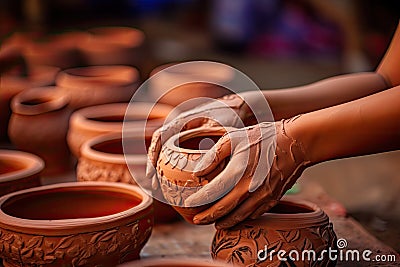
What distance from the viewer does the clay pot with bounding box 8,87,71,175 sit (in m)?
2.48

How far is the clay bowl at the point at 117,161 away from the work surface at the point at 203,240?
0.08 meters

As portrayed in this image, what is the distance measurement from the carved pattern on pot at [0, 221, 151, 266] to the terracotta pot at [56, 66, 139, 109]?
1334mm

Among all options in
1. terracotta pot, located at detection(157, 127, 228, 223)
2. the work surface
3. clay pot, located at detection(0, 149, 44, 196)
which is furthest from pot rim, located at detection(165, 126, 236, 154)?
clay pot, located at detection(0, 149, 44, 196)

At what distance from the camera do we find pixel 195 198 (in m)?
1.40

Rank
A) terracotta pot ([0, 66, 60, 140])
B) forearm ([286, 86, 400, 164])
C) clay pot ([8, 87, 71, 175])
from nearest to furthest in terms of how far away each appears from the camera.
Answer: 1. forearm ([286, 86, 400, 164])
2. clay pot ([8, 87, 71, 175])
3. terracotta pot ([0, 66, 60, 140])

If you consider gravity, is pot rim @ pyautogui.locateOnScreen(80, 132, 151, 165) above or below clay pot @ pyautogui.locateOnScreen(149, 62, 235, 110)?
above

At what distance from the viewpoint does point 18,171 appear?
75.0 inches

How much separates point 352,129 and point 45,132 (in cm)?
146

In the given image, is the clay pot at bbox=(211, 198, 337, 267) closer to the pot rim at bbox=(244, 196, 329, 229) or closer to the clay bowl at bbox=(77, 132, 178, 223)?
the pot rim at bbox=(244, 196, 329, 229)

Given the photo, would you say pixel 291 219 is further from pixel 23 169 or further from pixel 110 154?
pixel 23 169

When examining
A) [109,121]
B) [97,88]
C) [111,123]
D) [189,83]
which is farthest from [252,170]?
[97,88]

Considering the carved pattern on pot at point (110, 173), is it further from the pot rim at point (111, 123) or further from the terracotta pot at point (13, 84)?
the terracotta pot at point (13, 84)

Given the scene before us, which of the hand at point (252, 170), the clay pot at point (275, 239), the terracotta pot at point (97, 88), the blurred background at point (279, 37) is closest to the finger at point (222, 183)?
the hand at point (252, 170)

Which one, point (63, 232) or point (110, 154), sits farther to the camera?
point (110, 154)
